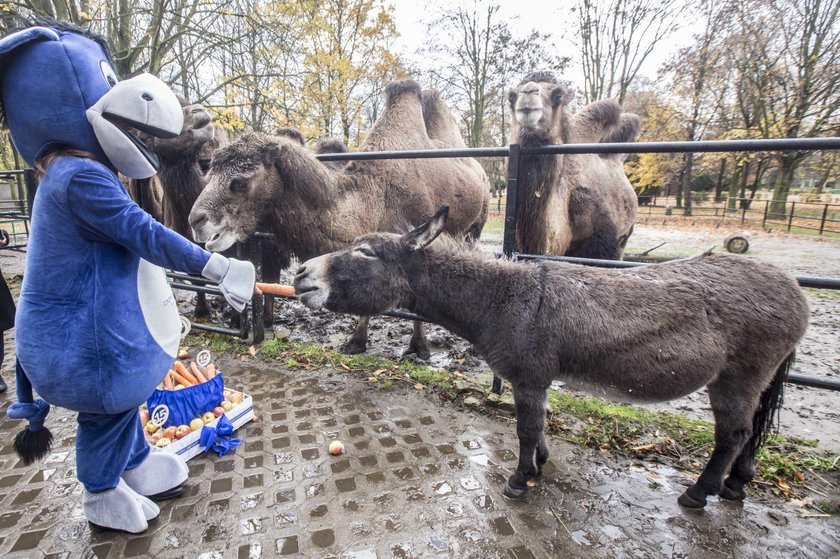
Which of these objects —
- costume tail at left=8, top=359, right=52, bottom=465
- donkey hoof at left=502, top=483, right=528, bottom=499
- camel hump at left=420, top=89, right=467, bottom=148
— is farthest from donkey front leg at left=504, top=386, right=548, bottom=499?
camel hump at left=420, top=89, right=467, bottom=148

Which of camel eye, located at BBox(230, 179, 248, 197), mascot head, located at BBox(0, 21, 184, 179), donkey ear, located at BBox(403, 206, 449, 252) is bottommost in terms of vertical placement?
donkey ear, located at BBox(403, 206, 449, 252)

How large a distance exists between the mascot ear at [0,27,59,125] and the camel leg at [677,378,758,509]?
3.74 m

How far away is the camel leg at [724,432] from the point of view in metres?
2.29

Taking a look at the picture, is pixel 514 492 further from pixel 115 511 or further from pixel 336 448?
pixel 115 511

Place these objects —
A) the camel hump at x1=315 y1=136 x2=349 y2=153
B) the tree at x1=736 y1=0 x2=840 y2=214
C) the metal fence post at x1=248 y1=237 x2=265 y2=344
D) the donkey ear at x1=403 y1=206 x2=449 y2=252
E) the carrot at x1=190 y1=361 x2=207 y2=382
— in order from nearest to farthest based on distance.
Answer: the donkey ear at x1=403 y1=206 x2=449 y2=252 < the carrot at x1=190 y1=361 x2=207 y2=382 < the metal fence post at x1=248 y1=237 x2=265 y2=344 < the camel hump at x1=315 y1=136 x2=349 y2=153 < the tree at x1=736 y1=0 x2=840 y2=214

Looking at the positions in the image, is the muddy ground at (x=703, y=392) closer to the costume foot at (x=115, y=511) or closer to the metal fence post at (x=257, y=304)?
the metal fence post at (x=257, y=304)

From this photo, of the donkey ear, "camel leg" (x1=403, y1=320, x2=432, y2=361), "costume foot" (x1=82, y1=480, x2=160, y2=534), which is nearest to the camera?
"costume foot" (x1=82, y1=480, x2=160, y2=534)

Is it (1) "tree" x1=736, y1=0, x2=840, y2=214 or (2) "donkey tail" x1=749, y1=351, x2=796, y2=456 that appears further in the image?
(1) "tree" x1=736, y1=0, x2=840, y2=214

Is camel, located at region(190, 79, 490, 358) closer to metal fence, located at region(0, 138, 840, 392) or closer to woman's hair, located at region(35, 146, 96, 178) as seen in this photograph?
metal fence, located at region(0, 138, 840, 392)

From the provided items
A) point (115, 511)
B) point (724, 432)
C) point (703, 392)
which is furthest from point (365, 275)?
point (703, 392)

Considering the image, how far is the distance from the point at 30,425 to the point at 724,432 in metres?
3.69

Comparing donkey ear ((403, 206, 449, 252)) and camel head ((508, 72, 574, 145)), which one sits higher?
camel head ((508, 72, 574, 145))

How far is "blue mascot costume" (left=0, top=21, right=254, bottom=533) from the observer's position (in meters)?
1.90

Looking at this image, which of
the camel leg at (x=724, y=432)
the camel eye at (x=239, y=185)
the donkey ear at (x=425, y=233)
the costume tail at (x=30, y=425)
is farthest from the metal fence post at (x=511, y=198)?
the costume tail at (x=30, y=425)
